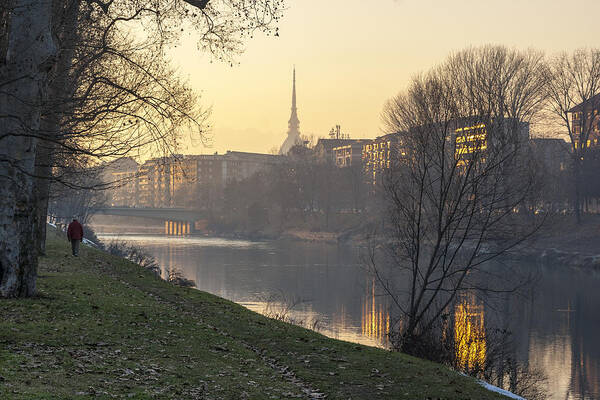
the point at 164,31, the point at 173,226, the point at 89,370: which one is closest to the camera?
the point at 89,370

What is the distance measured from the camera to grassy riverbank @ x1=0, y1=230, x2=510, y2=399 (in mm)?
9344

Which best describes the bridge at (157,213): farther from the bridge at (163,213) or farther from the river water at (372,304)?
the river water at (372,304)

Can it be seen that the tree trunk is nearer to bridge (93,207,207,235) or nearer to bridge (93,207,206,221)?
bridge (93,207,206,221)

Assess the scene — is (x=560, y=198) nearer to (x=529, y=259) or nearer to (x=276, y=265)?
(x=529, y=259)

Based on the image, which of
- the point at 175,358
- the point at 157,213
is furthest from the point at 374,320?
the point at 157,213

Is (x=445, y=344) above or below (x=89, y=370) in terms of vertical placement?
below

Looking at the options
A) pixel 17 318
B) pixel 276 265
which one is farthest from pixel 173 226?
pixel 17 318

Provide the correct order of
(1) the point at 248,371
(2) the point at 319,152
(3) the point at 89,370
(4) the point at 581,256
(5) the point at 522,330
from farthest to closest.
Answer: (2) the point at 319,152
(4) the point at 581,256
(5) the point at 522,330
(1) the point at 248,371
(3) the point at 89,370

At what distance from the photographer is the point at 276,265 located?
55.2 meters

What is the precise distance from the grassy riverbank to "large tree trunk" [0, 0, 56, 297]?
105 centimetres

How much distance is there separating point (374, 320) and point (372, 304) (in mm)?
4709

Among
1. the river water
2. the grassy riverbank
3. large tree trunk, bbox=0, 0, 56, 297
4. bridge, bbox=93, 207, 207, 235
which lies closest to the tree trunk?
large tree trunk, bbox=0, 0, 56, 297

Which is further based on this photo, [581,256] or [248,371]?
[581,256]

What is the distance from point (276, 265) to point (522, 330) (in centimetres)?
2890
